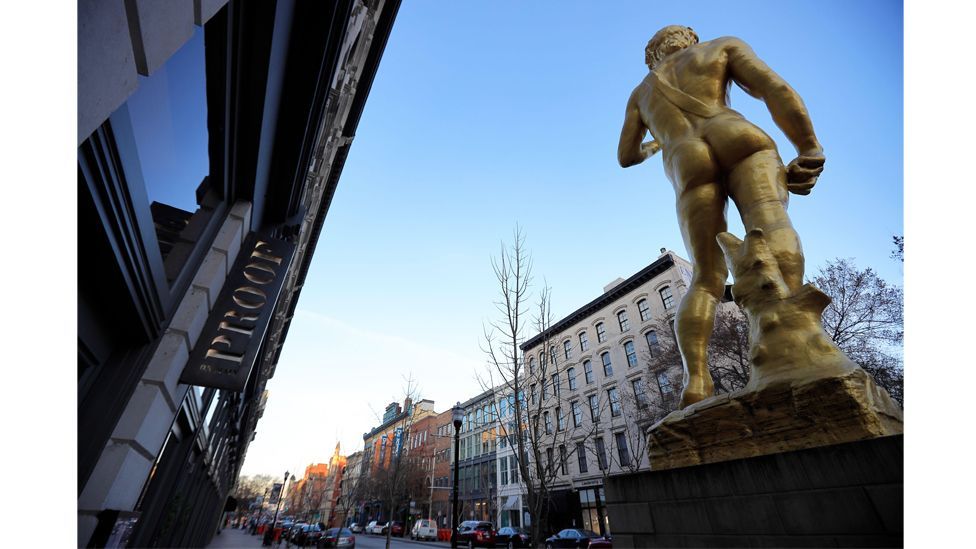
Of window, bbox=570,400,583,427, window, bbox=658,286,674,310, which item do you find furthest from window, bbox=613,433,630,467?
window, bbox=658,286,674,310

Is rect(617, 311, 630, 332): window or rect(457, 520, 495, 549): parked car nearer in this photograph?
rect(457, 520, 495, 549): parked car

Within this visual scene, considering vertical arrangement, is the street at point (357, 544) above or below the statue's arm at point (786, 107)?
below

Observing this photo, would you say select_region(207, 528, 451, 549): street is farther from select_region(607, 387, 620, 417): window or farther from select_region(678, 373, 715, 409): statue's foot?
select_region(678, 373, 715, 409): statue's foot

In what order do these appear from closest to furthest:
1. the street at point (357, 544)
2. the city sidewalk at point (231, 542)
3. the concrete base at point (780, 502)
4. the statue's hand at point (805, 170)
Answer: the concrete base at point (780, 502)
the statue's hand at point (805, 170)
the city sidewalk at point (231, 542)
the street at point (357, 544)

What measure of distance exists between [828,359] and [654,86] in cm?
291

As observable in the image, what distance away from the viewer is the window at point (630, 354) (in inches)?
1229

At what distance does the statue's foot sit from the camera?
3.12 m

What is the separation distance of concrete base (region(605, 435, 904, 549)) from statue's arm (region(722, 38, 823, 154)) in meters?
2.61

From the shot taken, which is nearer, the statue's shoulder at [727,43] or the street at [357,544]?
the statue's shoulder at [727,43]

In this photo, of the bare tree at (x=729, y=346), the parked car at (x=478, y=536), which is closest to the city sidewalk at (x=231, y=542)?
the parked car at (x=478, y=536)

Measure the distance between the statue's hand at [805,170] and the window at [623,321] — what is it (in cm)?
3111

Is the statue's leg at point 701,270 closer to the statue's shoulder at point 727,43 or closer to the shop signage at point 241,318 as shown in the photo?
the statue's shoulder at point 727,43

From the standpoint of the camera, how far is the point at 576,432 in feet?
104

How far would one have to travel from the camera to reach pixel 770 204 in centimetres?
309
